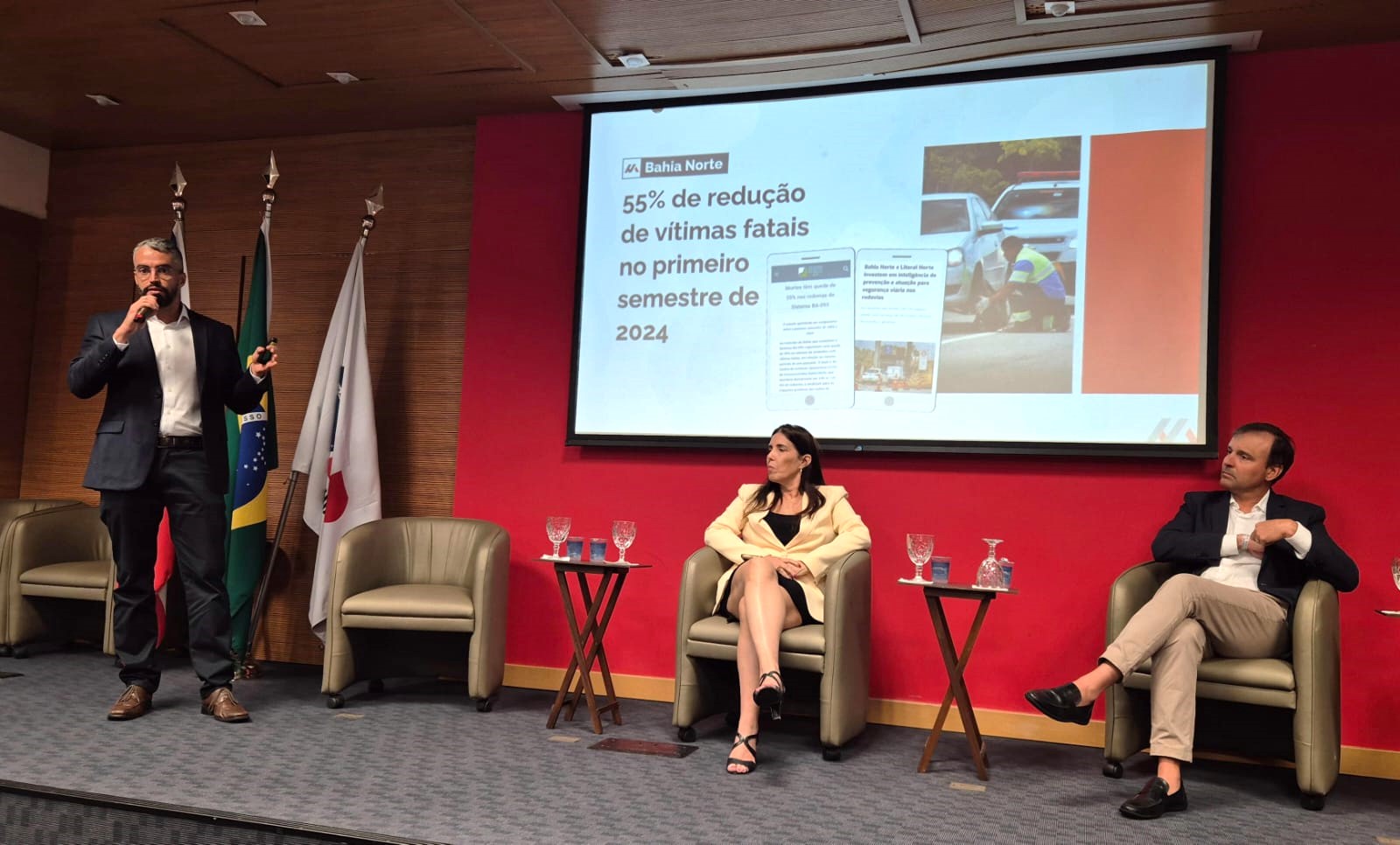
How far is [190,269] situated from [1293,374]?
5.19 meters

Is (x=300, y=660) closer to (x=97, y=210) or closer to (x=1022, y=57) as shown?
(x=97, y=210)

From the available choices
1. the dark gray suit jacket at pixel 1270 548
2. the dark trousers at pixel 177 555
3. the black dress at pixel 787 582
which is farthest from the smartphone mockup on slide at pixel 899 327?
the dark trousers at pixel 177 555

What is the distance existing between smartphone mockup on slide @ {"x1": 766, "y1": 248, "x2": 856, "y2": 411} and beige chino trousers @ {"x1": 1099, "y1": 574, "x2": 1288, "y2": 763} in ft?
5.20

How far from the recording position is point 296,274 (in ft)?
17.6

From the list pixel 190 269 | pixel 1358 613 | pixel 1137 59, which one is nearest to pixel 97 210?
pixel 190 269

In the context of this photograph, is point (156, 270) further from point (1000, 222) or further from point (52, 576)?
point (1000, 222)

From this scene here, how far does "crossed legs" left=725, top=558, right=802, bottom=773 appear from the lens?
11.0 ft

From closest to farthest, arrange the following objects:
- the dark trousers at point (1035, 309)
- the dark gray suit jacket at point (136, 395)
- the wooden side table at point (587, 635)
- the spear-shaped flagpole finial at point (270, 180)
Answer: the dark gray suit jacket at point (136, 395), the wooden side table at point (587, 635), the dark trousers at point (1035, 309), the spear-shaped flagpole finial at point (270, 180)

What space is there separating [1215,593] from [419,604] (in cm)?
280

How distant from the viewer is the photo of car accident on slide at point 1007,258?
416 centimetres

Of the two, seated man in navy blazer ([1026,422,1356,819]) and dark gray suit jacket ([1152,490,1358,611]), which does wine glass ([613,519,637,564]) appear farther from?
dark gray suit jacket ([1152,490,1358,611])

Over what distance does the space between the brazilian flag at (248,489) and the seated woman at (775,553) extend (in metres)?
2.14

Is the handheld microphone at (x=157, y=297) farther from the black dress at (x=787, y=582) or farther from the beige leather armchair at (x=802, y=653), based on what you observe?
the black dress at (x=787, y=582)

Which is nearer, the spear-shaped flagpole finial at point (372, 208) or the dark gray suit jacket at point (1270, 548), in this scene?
the dark gray suit jacket at point (1270, 548)
